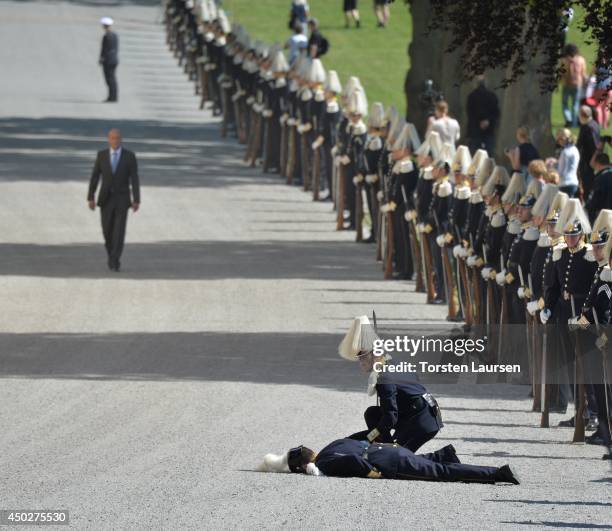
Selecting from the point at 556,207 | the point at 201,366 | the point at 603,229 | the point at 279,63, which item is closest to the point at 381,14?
the point at 279,63

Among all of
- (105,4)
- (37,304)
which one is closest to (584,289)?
(37,304)

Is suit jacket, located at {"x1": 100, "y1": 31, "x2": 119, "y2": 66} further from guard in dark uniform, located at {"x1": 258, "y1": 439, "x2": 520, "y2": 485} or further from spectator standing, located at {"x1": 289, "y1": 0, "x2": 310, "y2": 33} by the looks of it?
guard in dark uniform, located at {"x1": 258, "y1": 439, "x2": 520, "y2": 485}

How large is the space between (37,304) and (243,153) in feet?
51.8

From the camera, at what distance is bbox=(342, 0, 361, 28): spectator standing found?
5619 centimetres

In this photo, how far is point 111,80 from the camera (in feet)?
148

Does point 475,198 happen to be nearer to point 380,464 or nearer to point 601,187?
point 601,187

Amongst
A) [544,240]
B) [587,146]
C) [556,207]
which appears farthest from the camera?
A: [587,146]

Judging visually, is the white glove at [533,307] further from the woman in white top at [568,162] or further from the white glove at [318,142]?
the white glove at [318,142]

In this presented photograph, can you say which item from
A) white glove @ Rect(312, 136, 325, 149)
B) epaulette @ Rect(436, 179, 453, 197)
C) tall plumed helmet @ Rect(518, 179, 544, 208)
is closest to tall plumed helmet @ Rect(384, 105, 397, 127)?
epaulette @ Rect(436, 179, 453, 197)

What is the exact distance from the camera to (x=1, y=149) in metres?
39.0

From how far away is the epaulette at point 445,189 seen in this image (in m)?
22.6

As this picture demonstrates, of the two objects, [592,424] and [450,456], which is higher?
[450,456]

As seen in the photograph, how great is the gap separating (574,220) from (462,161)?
19.3 feet

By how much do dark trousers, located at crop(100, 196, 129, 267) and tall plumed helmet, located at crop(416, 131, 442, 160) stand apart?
4385 mm
